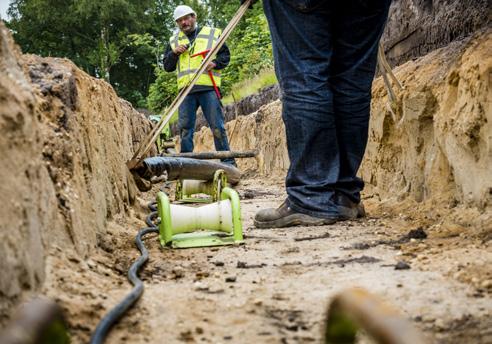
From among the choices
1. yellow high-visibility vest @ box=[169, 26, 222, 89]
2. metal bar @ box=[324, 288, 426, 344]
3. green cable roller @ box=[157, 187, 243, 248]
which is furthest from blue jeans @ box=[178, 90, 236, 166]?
metal bar @ box=[324, 288, 426, 344]

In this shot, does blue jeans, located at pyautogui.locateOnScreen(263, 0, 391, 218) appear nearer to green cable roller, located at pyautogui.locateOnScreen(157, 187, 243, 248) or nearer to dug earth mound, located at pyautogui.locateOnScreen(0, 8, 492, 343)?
dug earth mound, located at pyautogui.locateOnScreen(0, 8, 492, 343)

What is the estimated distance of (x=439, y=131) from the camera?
Answer: 268 cm

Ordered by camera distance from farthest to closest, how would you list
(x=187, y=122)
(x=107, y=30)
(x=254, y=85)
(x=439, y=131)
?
(x=107, y=30), (x=254, y=85), (x=187, y=122), (x=439, y=131)

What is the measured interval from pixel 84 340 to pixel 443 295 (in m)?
0.87

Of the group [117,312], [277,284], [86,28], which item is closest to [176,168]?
[277,284]

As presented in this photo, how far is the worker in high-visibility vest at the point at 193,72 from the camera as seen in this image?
19.7 feet

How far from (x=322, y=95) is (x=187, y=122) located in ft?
11.1

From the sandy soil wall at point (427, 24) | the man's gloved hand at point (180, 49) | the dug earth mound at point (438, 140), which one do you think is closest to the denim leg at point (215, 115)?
the man's gloved hand at point (180, 49)

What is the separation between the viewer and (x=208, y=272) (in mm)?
1919

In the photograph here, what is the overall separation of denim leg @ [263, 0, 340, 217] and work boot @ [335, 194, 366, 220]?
0.05 metres

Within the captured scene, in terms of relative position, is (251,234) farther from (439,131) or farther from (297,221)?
(439,131)

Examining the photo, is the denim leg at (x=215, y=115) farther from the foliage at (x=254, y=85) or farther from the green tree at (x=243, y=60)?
the green tree at (x=243, y=60)

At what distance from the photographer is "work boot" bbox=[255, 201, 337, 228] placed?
283cm

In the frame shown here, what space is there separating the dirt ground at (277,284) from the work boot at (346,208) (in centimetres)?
36
